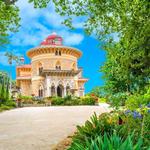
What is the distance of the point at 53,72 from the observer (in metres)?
69.8

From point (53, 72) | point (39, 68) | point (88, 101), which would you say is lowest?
point (88, 101)

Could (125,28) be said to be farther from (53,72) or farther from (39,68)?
(39,68)

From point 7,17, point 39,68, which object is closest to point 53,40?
point 39,68

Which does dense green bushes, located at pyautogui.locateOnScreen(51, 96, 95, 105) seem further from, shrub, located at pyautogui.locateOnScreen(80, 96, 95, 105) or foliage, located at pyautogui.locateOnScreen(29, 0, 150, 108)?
foliage, located at pyautogui.locateOnScreen(29, 0, 150, 108)

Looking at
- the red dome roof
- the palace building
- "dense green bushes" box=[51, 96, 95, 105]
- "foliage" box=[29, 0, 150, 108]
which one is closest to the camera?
"foliage" box=[29, 0, 150, 108]

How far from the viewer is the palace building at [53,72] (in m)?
70.0

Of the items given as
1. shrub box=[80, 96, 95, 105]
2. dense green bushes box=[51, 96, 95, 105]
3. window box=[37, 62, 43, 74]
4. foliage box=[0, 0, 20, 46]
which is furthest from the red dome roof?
foliage box=[0, 0, 20, 46]

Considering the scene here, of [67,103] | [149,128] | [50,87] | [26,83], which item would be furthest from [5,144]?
[26,83]

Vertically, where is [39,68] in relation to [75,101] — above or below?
above

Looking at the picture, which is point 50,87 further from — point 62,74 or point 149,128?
point 149,128

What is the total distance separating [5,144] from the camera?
9672 mm

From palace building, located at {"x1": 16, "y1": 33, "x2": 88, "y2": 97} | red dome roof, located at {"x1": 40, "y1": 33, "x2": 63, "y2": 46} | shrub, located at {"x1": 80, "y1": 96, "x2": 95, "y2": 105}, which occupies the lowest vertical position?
shrub, located at {"x1": 80, "y1": 96, "x2": 95, "y2": 105}

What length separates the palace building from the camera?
6996 cm

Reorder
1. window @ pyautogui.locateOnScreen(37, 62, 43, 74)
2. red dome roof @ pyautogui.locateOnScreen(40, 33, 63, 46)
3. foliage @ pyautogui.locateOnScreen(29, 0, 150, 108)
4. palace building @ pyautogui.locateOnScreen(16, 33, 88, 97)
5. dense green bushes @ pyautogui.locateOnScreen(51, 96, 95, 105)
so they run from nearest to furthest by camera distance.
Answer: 1. foliage @ pyautogui.locateOnScreen(29, 0, 150, 108)
2. dense green bushes @ pyautogui.locateOnScreen(51, 96, 95, 105)
3. palace building @ pyautogui.locateOnScreen(16, 33, 88, 97)
4. window @ pyautogui.locateOnScreen(37, 62, 43, 74)
5. red dome roof @ pyautogui.locateOnScreen(40, 33, 63, 46)
